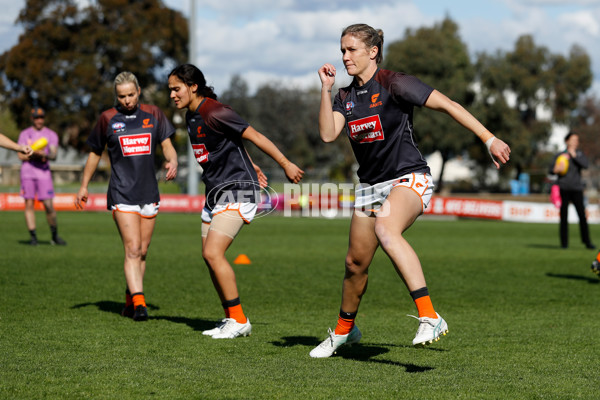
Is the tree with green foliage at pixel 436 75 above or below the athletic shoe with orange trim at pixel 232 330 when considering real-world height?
above

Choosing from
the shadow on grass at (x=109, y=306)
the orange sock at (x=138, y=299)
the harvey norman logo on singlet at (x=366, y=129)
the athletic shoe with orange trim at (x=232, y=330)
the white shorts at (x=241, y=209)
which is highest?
the harvey norman logo on singlet at (x=366, y=129)

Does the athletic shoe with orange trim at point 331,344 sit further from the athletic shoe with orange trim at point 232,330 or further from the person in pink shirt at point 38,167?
the person in pink shirt at point 38,167

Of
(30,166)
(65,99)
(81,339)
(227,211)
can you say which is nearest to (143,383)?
(81,339)

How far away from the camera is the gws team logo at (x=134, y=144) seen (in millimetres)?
6820

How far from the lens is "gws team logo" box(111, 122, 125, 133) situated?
22.3 ft

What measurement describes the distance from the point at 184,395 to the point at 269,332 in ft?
7.72

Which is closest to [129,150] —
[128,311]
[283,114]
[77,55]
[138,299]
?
[138,299]

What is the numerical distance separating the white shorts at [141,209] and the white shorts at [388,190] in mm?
2610

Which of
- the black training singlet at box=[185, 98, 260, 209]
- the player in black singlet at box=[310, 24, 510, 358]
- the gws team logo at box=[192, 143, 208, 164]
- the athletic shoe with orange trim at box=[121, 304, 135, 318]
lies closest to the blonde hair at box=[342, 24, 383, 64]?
the player in black singlet at box=[310, 24, 510, 358]

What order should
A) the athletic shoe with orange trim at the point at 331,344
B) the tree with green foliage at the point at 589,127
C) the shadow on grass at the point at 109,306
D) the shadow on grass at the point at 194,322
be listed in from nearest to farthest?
1. the athletic shoe with orange trim at the point at 331,344
2. the shadow on grass at the point at 194,322
3. the shadow on grass at the point at 109,306
4. the tree with green foliage at the point at 589,127

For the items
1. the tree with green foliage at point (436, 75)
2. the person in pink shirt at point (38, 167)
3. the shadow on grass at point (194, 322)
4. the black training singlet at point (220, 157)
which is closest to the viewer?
the black training singlet at point (220, 157)

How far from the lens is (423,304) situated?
14.8 feet

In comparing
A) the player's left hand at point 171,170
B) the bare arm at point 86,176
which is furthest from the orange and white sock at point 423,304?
the bare arm at point 86,176

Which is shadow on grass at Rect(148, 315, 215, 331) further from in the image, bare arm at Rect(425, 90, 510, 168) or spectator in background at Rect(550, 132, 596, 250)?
spectator in background at Rect(550, 132, 596, 250)
